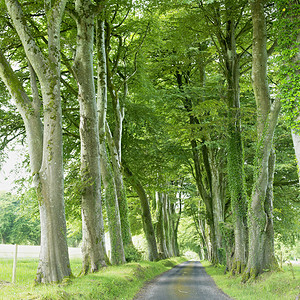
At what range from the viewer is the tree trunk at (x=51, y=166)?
25.7ft

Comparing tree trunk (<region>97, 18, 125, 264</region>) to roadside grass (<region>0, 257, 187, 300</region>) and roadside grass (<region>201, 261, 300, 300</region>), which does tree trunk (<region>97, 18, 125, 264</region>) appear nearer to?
roadside grass (<region>0, 257, 187, 300</region>)

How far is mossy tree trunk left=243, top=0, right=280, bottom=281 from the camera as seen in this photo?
10.7 metres

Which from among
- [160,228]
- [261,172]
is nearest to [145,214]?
[160,228]

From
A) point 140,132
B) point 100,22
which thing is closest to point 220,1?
point 100,22

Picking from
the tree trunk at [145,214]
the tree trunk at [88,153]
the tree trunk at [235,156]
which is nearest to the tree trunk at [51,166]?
the tree trunk at [88,153]

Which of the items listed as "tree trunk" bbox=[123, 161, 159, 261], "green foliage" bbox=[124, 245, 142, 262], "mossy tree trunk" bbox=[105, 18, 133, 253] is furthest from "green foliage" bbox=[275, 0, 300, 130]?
"tree trunk" bbox=[123, 161, 159, 261]

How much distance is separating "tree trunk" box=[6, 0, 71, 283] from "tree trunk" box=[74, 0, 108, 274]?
2.31 m

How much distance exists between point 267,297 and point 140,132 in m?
12.8

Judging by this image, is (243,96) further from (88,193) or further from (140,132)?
(88,193)

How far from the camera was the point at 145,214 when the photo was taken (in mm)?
22625

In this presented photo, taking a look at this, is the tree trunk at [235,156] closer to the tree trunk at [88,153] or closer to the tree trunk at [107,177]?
the tree trunk at [107,177]

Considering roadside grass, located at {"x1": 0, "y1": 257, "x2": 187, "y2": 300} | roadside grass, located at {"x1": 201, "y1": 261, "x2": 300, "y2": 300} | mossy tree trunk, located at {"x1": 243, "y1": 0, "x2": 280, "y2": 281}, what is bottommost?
roadside grass, located at {"x1": 201, "y1": 261, "x2": 300, "y2": 300}

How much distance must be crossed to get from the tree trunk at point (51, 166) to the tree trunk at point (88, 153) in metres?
2.31

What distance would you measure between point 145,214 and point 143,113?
7.29m
